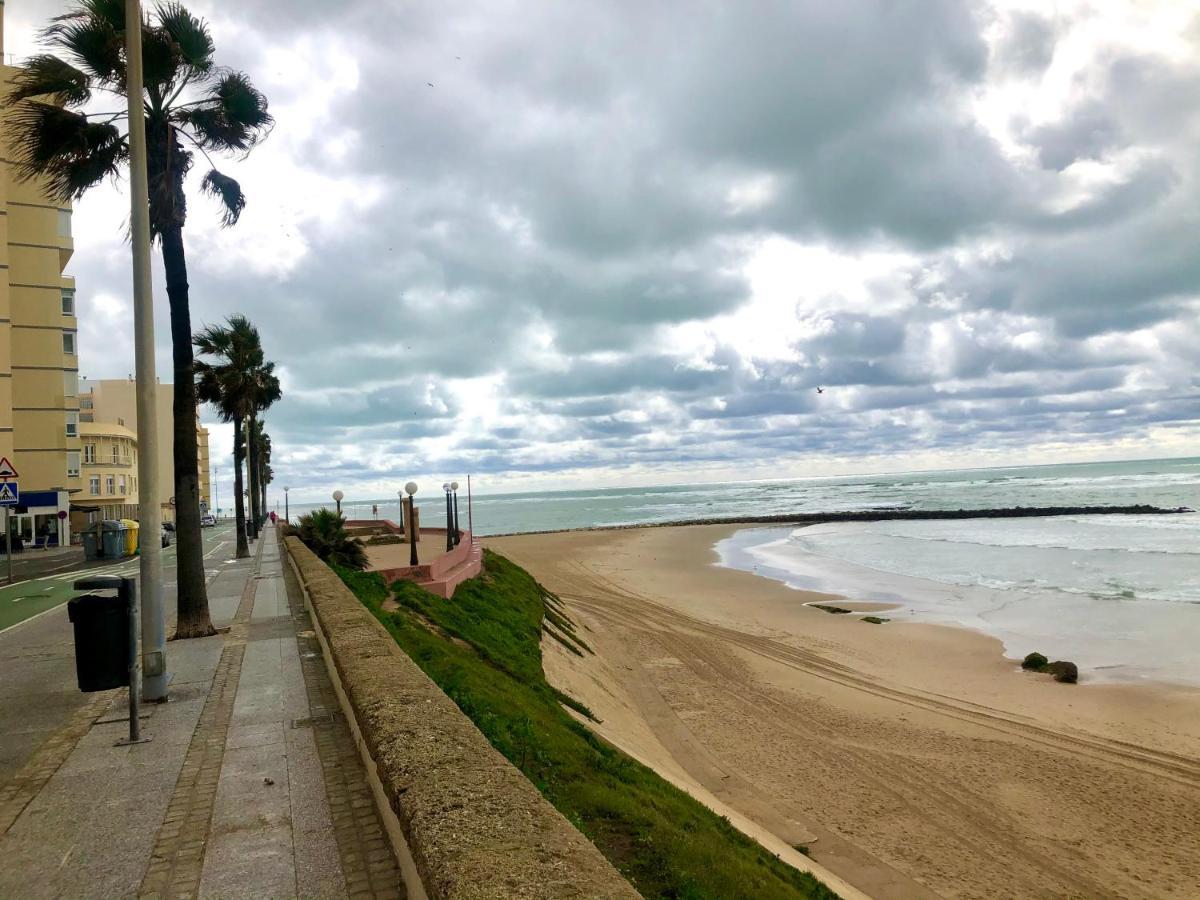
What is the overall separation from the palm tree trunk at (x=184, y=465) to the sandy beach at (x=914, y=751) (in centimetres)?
658

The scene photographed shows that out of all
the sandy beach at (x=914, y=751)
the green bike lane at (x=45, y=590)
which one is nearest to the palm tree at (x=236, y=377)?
the green bike lane at (x=45, y=590)

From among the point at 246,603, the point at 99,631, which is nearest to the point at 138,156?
the point at 99,631

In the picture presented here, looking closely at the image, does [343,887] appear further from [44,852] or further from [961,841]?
[961,841]

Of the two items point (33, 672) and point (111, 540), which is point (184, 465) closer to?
point (33, 672)

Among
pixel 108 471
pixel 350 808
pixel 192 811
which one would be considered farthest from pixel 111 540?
pixel 108 471

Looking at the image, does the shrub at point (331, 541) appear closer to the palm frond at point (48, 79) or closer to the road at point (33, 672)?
the road at point (33, 672)

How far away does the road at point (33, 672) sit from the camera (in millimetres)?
6867

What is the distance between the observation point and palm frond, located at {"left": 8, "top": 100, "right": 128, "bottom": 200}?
10.8 m

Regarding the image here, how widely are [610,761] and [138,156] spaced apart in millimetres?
8485

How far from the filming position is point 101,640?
631cm

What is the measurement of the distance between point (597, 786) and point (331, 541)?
1704 centimetres

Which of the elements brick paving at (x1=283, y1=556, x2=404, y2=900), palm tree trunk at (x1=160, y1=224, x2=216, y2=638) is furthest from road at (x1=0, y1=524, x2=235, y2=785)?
brick paving at (x1=283, y1=556, x2=404, y2=900)

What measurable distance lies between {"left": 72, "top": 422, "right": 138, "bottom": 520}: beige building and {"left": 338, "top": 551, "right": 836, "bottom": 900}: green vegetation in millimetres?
63903

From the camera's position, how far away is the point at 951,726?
15.4 m
